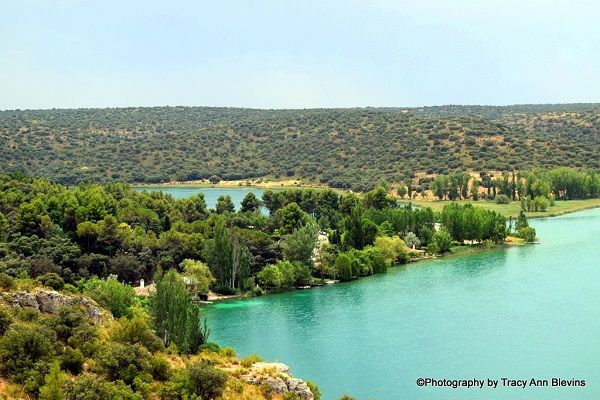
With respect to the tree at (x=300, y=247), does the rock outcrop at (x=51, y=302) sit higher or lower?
higher

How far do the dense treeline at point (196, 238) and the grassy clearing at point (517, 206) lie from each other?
2124cm

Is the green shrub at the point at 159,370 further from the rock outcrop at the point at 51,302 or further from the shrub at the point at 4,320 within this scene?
the shrub at the point at 4,320

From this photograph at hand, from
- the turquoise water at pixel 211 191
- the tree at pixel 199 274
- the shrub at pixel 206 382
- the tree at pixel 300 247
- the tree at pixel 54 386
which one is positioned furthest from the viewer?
the turquoise water at pixel 211 191

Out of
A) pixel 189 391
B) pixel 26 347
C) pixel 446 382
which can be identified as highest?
pixel 26 347

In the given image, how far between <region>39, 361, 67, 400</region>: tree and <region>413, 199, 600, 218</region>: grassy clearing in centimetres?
7569

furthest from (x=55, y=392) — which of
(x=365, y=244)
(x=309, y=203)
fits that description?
(x=309, y=203)

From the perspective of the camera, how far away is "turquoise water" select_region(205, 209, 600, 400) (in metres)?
37.8

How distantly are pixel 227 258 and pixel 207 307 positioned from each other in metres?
4.51

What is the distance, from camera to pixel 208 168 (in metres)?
150

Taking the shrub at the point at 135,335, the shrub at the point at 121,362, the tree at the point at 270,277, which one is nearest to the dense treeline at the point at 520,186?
the tree at the point at 270,277

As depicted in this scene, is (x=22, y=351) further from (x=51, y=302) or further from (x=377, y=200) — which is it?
(x=377, y=200)

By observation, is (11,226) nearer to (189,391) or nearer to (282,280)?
(282,280)

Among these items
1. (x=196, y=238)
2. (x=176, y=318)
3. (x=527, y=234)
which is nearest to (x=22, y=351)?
(x=176, y=318)

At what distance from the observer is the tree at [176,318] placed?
35.8 m
